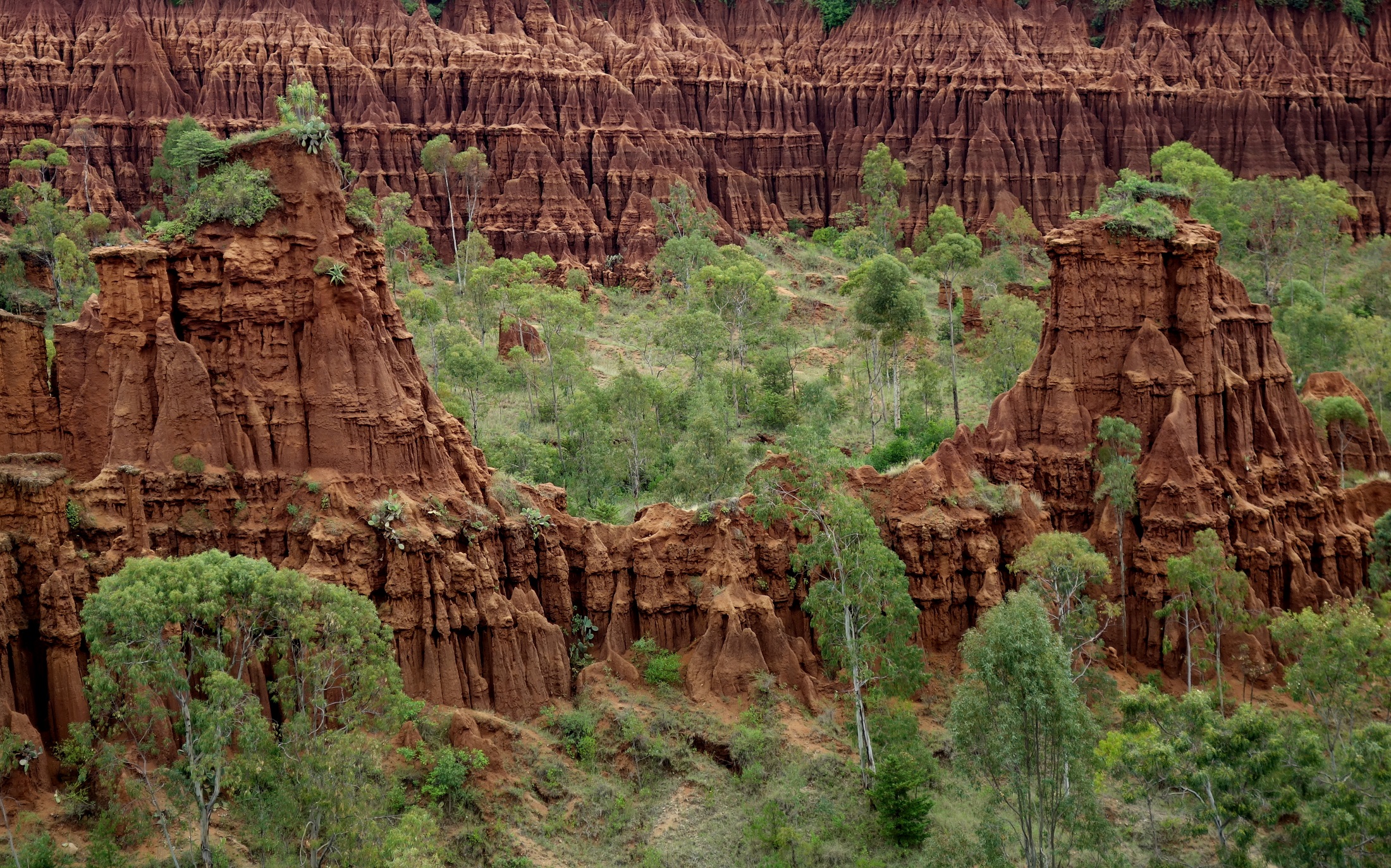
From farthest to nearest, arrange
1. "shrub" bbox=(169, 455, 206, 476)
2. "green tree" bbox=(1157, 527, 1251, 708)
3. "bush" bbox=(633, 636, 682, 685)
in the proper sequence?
"green tree" bbox=(1157, 527, 1251, 708)
"bush" bbox=(633, 636, 682, 685)
"shrub" bbox=(169, 455, 206, 476)

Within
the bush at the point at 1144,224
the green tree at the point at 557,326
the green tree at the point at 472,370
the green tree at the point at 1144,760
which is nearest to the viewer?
the green tree at the point at 1144,760

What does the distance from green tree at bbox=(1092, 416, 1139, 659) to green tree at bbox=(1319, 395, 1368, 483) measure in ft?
32.6

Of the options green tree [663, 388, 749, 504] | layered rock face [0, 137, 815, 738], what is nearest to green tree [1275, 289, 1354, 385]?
green tree [663, 388, 749, 504]

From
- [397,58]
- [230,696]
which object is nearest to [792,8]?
[397,58]

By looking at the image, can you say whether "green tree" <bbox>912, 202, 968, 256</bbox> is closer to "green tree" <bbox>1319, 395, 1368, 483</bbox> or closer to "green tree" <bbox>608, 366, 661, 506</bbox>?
"green tree" <bbox>608, 366, 661, 506</bbox>

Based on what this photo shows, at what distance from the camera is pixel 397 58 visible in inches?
3588

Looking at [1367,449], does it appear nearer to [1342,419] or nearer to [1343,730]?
[1342,419]

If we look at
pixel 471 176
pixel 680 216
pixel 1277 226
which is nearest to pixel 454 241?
pixel 471 176

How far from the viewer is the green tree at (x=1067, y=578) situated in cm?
3641

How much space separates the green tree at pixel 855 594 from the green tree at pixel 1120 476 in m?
7.12

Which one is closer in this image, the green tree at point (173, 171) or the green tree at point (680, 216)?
the green tree at point (173, 171)

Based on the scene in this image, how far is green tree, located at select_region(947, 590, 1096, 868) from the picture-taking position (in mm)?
28188

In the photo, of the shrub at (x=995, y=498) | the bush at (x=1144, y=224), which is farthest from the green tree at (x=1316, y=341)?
the shrub at (x=995, y=498)

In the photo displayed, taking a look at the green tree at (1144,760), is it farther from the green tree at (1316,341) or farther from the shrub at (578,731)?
the green tree at (1316,341)
